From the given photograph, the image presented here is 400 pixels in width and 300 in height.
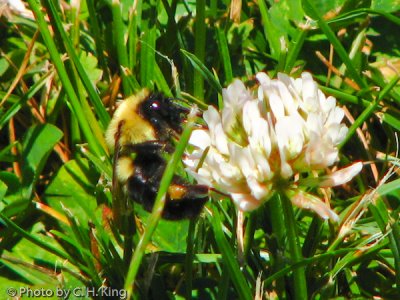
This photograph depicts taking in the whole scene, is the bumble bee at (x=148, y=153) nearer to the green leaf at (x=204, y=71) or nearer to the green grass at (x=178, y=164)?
the green grass at (x=178, y=164)

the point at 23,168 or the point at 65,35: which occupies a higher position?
the point at 65,35

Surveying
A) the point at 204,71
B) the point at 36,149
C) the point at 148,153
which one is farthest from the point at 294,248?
the point at 36,149

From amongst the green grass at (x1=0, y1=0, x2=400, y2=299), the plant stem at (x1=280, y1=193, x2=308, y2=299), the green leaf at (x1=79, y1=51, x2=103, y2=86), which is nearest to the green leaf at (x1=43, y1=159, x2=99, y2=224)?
the green grass at (x1=0, y1=0, x2=400, y2=299)

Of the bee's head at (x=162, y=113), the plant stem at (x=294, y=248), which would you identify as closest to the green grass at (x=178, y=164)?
the plant stem at (x=294, y=248)

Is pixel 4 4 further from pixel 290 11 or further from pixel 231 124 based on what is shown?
pixel 231 124

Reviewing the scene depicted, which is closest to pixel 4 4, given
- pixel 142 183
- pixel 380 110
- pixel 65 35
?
pixel 65 35

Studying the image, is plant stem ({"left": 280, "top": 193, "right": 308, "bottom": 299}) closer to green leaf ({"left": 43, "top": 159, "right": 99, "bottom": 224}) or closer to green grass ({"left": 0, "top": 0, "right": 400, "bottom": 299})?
green grass ({"left": 0, "top": 0, "right": 400, "bottom": 299})
